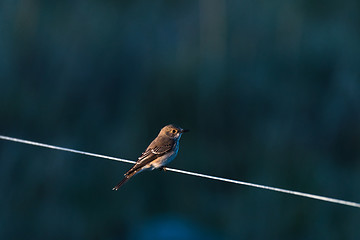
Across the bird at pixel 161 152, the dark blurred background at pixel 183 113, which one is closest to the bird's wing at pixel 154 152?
the bird at pixel 161 152

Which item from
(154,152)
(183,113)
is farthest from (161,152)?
(183,113)

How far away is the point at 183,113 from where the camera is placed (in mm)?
7715

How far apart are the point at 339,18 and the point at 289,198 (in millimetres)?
2546

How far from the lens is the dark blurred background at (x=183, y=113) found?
732 cm

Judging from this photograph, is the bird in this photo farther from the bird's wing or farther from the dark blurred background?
the dark blurred background

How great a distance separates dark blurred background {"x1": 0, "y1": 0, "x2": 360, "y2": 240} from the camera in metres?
7.32

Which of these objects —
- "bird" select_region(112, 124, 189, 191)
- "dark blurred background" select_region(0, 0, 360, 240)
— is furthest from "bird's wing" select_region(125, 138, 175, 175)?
"dark blurred background" select_region(0, 0, 360, 240)

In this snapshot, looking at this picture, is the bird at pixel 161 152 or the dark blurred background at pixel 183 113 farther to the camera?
the dark blurred background at pixel 183 113

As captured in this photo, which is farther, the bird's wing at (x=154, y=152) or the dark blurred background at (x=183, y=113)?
the dark blurred background at (x=183, y=113)

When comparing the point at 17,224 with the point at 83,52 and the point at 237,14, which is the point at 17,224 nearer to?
the point at 83,52

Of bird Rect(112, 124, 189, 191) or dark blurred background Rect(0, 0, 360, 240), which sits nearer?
bird Rect(112, 124, 189, 191)

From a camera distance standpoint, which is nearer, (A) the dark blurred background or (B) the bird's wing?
(B) the bird's wing

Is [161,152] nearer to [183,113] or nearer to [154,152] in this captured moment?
[154,152]

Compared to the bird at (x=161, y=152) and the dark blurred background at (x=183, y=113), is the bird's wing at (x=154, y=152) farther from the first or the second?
the dark blurred background at (x=183, y=113)
